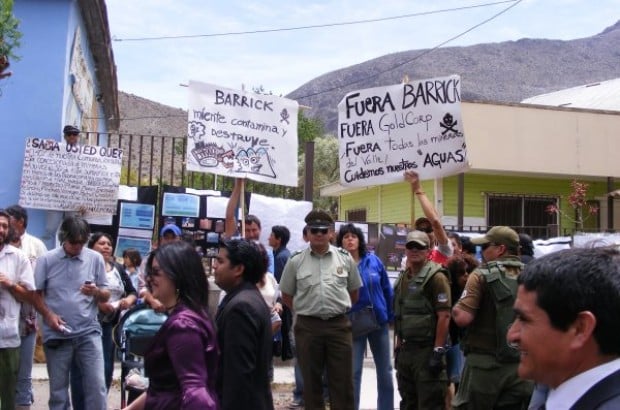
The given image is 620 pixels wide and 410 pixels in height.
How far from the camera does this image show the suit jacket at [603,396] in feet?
5.62

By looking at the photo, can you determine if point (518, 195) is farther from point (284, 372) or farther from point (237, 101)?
point (237, 101)

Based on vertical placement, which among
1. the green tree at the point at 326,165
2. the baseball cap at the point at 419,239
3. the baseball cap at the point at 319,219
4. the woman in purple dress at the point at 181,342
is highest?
the green tree at the point at 326,165

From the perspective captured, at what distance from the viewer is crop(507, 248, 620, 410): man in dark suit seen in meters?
1.79

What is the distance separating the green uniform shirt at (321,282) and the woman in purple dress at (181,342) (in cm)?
313

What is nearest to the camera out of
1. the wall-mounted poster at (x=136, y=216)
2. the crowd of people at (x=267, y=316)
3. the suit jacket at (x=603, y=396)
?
the suit jacket at (x=603, y=396)

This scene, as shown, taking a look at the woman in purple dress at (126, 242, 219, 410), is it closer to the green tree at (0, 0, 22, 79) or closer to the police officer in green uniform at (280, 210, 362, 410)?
the police officer in green uniform at (280, 210, 362, 410)

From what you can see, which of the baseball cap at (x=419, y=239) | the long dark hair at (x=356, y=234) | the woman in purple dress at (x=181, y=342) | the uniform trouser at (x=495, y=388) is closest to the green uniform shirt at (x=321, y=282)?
the long dark hair at (x=356, y=234)

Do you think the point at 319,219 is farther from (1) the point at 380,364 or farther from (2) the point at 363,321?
(1) the point at 380,364

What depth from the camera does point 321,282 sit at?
6.67 metres

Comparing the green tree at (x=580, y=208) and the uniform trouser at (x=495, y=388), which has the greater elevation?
the green tree at (x=580, y=208)

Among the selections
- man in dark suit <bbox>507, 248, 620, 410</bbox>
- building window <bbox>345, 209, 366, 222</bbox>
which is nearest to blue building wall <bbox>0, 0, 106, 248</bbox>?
man in dark suit <bbox>507, 248, 620, 410</bbox>

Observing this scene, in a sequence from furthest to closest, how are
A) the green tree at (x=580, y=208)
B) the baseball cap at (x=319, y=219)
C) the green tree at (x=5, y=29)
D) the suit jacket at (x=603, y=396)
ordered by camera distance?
1. the green tree at (x=580, y=208)
2. the baseball cap at (x=319, y=219)
3. the green tree at (x=5, y=29)
4. the suit jacket at (x=603, y=396)

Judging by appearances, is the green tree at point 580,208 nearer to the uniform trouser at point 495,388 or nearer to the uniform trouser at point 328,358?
the uniform trouser at point 328,358

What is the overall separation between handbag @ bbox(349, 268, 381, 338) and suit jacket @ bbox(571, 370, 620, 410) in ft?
18.2
